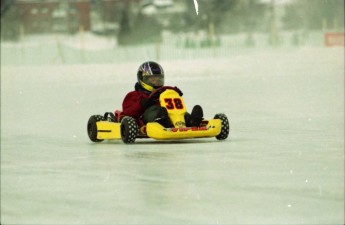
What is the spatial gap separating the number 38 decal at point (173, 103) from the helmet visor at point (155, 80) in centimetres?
119

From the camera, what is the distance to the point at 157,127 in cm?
1181

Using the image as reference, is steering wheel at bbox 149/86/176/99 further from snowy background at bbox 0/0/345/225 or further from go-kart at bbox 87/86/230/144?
go-kart at bbox 87/86/230/144

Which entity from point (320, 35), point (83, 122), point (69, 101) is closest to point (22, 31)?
point (320, 35)

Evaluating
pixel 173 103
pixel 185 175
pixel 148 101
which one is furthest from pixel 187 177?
pixel 148 101

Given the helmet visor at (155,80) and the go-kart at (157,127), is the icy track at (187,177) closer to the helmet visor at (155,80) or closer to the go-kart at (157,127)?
the go-kart at (157,127)

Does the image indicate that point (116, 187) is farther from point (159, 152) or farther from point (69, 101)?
point (69, 101)

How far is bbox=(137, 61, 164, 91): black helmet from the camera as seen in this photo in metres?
9.12

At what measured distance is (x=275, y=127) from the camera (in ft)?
47.4

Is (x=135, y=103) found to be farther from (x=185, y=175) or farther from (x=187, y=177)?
(x=187, y=177)

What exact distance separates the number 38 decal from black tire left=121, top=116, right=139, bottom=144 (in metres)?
0.39

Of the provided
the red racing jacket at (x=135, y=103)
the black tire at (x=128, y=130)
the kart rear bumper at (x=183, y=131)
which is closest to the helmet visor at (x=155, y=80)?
the red racing jacket at (x=135, y=103)

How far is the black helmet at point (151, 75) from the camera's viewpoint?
29.9ft

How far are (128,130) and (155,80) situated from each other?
6.63 ft

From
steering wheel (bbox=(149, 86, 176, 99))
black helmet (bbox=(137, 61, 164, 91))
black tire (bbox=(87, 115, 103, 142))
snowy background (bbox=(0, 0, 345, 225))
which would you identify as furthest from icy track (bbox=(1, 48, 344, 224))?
black helmet (bbox=(137, 61, 164, 91))
